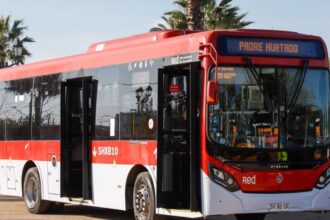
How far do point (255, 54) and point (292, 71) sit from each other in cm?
68

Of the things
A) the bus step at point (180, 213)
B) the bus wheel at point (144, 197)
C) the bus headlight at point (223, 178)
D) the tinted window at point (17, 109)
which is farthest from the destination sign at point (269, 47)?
the tinted window at point (17, 109)

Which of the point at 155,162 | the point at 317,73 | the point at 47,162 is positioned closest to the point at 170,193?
the point at 155,162

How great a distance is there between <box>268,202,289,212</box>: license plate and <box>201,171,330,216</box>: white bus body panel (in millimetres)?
36

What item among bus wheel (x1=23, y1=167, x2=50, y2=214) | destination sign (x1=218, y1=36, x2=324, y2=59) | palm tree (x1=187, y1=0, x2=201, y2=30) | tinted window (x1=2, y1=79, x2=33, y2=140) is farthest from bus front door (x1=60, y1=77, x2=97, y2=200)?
palm tree (x1=187, y1=0, x2=201, y2=30)

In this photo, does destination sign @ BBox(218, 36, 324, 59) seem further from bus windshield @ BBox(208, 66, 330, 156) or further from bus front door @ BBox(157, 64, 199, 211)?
bus front door @ BBox(157, 64, 199, 211)

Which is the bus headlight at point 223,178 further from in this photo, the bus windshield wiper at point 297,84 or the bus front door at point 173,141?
the bus windshield wiper at point 297,84

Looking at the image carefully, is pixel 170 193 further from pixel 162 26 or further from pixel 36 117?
pixel 162 26

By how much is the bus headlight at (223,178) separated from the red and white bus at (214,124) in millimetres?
A: 15

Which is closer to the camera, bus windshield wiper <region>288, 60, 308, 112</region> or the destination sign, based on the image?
the destination sign

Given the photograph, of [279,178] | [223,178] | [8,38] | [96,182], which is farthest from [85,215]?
[8,38]

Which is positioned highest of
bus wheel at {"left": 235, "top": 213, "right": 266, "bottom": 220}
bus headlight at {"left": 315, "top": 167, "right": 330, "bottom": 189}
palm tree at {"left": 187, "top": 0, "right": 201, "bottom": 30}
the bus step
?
palm tree at {"left": 187, "top": 0, "right": 201, "bottom": 30}

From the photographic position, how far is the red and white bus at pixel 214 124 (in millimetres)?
11516

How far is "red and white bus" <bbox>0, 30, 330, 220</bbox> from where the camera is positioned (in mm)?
11516

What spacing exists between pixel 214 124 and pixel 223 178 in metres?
0.81
